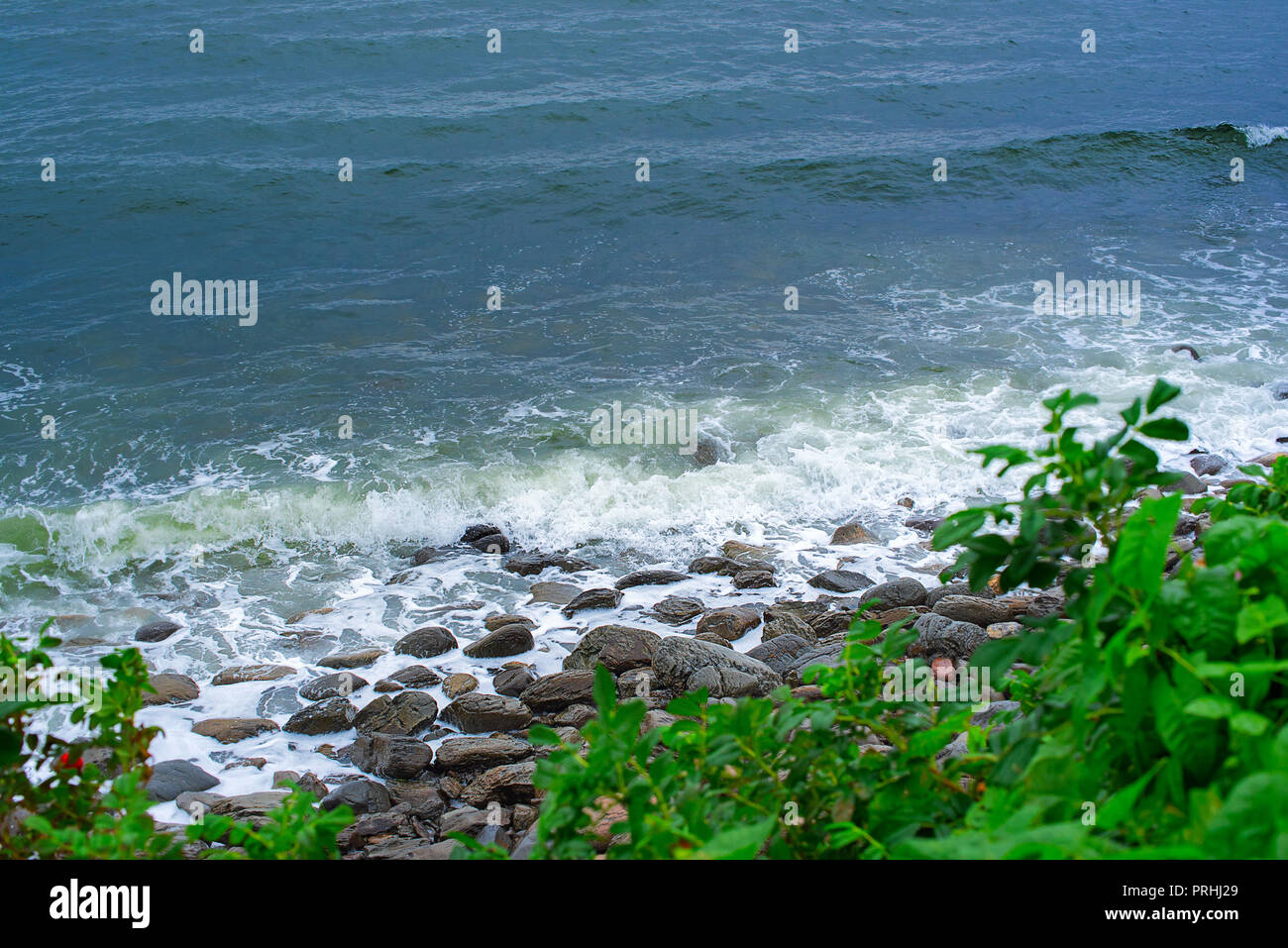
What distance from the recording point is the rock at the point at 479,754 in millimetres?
5398

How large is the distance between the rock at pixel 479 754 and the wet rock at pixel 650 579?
2.82 meters

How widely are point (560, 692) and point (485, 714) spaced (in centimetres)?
51

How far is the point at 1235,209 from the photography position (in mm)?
19203

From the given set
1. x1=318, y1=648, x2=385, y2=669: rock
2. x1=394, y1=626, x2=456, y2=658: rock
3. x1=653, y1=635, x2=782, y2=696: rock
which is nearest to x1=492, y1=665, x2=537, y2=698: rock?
x1=394, y1=626, x2=456, y2=658: rock

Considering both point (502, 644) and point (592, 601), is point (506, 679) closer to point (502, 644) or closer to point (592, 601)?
point (502, 644)

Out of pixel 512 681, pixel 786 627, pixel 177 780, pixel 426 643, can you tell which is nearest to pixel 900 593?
pixel 786 627

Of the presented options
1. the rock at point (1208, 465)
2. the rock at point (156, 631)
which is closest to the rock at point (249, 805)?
the rock at point (156, 631)

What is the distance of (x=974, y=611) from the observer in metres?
6.62

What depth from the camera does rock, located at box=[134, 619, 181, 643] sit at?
7.64 meters

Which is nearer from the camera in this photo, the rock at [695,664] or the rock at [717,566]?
the rock at [695,664]

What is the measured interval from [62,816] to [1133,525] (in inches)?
92.1

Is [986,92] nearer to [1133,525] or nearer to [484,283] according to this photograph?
[484,283]

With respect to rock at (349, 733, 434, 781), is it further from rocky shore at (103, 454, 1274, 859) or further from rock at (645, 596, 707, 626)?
rock at (645, 596, 707, 626)

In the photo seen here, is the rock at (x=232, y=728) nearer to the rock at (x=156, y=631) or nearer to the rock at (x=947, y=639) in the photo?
the rock at (x=156, y=631)
